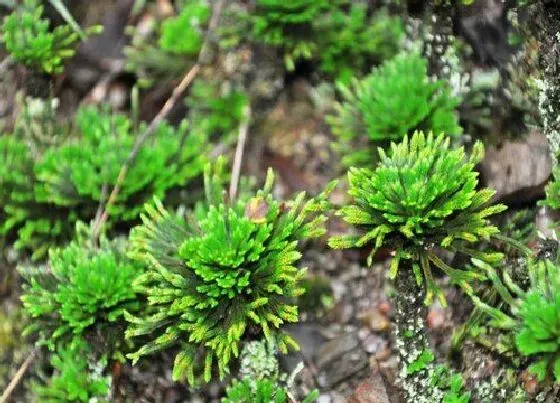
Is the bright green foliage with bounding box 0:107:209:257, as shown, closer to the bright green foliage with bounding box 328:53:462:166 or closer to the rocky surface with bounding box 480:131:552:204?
the bright green foliage with bounding box 328:53:462:166

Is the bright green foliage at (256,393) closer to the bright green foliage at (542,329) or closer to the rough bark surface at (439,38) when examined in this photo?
the bright green foliage at (542,329)

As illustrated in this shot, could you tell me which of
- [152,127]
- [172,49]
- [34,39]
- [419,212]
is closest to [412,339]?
[419,212]

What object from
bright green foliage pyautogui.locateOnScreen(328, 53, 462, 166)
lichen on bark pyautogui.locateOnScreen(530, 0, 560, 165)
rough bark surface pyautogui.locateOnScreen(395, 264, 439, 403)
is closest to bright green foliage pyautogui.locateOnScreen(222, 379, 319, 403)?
rough bark surface pyautogui.locateOnScreen(395, 264, 439, 403)

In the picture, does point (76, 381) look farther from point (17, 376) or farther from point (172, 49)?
point (172, 49)

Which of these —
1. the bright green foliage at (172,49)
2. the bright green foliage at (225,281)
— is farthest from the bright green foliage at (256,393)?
the bright green foliage at (172,49)

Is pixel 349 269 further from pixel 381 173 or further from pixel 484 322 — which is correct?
pixel 381 173
